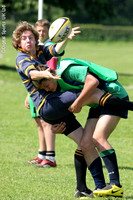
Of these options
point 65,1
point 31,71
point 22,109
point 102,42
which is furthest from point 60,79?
point 102,42

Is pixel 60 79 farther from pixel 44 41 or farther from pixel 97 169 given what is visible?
pixel 44 41

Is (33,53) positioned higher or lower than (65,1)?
higher

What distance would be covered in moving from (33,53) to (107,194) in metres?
1.95

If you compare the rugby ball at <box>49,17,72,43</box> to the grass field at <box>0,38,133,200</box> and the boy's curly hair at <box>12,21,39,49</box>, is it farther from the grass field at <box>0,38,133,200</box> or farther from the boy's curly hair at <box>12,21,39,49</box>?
the grass field at <box>0,38,133,200</box>

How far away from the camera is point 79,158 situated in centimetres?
574

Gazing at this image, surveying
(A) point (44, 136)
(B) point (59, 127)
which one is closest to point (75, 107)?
(B) point (59, 127)

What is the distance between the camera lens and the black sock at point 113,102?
5297 mm

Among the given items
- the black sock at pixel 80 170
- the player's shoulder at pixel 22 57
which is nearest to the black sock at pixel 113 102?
the black sock at pixel 80 170

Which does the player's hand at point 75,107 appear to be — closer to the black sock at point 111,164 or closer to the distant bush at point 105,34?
the black sock at point 111,164

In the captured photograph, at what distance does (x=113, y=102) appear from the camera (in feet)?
17.5

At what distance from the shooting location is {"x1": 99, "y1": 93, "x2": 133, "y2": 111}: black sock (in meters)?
5.30

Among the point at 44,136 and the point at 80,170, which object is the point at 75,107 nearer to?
the point at 80,170

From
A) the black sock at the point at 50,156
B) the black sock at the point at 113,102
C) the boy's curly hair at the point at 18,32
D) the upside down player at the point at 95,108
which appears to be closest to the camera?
the upside down player at the point at 95,108

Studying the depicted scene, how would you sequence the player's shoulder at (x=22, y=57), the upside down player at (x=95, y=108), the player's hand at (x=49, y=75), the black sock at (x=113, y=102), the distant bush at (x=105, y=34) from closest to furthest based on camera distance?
the player's hand at (x=49, y=75)
the upside down player at (x=95, y=108)
the black sock at (x=113, y=102)
the player's shoulder at (x=22, y=57)
the distant bush at (x=105, y=34)
